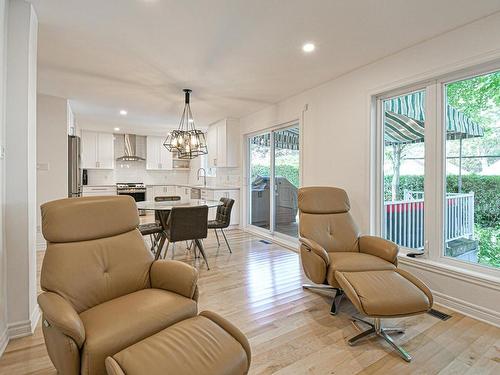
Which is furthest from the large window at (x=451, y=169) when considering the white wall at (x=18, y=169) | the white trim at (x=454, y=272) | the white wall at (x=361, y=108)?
the white wall at (x=18, y=169)

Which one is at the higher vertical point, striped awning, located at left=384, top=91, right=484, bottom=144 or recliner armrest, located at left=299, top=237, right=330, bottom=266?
striped awning, located at left=384, top=91, right=484, bottom=144

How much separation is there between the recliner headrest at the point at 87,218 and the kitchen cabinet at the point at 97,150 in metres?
6.59

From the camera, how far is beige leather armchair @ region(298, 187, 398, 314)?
93.1 inches

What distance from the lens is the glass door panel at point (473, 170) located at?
236cm

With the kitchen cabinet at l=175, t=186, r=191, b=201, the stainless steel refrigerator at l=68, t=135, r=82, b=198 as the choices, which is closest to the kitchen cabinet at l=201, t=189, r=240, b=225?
the kitchen cabinet at l=175, t=186, r=191, b=201

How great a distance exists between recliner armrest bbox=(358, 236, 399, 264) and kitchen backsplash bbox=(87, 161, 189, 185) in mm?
7348

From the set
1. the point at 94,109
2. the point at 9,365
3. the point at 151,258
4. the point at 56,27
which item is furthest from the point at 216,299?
the point at 94,109

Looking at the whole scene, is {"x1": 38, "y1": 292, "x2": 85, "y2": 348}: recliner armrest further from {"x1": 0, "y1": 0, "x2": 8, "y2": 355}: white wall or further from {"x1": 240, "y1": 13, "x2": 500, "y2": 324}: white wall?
{"x1": 240, "y1": 13, "x2": 500, "y2": 324}: white wall

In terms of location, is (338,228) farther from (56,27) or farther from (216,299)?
(56,27)

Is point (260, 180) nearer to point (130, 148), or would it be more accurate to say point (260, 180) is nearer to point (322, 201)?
point (322, 201)

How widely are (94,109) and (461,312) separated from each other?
6308 mm

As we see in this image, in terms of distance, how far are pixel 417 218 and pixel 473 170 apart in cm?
70

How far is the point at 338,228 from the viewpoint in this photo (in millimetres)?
2879

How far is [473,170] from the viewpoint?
2.48m
